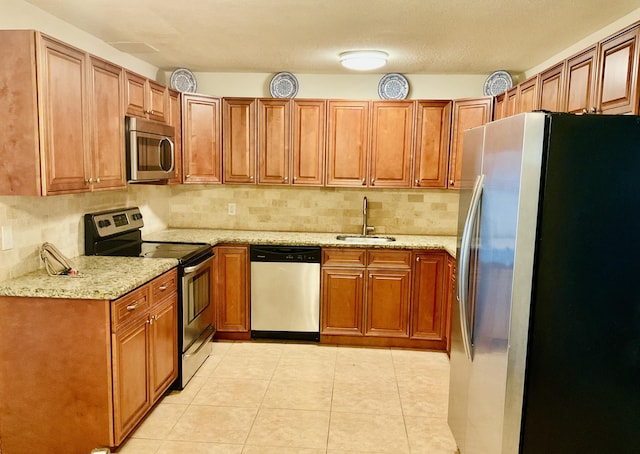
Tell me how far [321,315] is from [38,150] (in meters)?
2.63

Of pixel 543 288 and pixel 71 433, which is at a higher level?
pixel 543 288

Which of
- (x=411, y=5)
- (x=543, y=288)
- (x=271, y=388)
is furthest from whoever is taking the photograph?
(x=271, y=388)

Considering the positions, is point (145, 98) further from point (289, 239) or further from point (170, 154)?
point (289, 239)

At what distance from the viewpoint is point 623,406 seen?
72.6 inches

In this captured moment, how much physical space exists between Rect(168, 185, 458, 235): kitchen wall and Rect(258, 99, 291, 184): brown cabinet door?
1.17ft

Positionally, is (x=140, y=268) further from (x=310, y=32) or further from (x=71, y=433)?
(x=310, y=32)

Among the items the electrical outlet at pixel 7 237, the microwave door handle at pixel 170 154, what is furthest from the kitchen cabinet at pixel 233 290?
the electrical outlet at pixel 7 237

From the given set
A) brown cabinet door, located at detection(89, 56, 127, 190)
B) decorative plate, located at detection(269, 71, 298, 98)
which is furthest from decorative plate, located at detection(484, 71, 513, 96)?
brown cabinet door, located at detection(89, 56, 127, 190)

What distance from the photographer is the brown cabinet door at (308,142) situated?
4.34 meters

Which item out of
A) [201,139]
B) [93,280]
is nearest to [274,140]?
[201,139]

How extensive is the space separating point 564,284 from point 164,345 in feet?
7.78

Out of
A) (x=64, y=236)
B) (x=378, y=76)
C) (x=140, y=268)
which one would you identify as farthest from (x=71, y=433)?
(x=378, y=76)

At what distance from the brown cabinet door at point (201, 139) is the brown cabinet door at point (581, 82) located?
2.91 meters

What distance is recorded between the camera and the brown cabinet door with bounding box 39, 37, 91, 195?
2.39 meters
